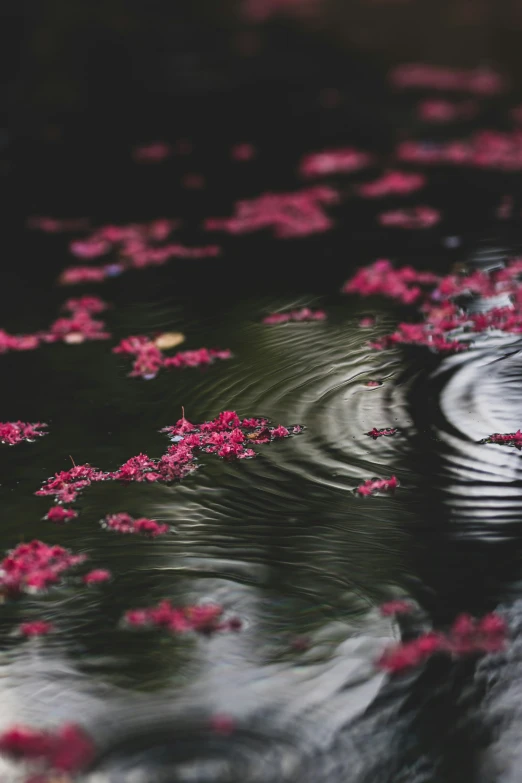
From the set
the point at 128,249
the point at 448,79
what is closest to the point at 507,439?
the point at 128,249

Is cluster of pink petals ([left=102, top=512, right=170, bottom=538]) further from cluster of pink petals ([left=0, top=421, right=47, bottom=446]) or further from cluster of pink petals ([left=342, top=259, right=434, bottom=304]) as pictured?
cluster of pink petals ([left=342, top=259, right=434, bottom=304])

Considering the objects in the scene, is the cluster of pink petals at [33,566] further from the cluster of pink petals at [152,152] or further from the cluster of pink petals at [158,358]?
the cluster of pink petals at [152,152]

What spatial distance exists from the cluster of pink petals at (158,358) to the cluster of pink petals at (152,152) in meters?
3.56

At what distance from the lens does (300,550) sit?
2709 millimetres

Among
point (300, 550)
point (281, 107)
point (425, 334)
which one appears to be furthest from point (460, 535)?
point (281, 107)

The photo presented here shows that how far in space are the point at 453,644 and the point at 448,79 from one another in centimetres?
769

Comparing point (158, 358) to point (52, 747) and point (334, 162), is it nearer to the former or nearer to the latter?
point (52, 747)

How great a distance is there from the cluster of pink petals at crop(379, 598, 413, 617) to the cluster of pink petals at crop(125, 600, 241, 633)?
378 mm

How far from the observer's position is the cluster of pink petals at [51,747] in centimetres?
207

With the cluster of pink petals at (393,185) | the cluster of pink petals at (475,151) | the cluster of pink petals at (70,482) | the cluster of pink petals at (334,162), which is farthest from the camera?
the cluster of pink petals at (334,162)

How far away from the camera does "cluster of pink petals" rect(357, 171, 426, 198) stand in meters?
6.32

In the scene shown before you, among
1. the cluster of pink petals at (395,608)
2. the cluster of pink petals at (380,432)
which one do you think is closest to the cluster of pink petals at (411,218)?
the cluster of pink petals at (380,432)

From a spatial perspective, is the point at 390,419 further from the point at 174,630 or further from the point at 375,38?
the point at 375,38

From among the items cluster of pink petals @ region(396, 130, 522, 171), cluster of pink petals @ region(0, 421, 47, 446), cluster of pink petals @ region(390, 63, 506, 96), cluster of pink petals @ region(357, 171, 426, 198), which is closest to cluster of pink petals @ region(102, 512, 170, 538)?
cluster of pink petals @ region(0, 421, 47, 446)
